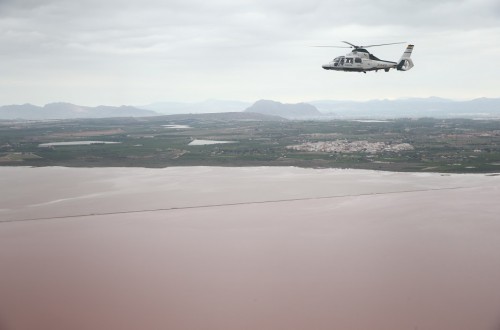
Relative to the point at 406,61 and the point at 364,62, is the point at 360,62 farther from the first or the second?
the point at 406,61

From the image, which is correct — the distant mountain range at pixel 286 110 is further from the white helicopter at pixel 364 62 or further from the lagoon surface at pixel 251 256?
the white helicopter at pixel 364 62

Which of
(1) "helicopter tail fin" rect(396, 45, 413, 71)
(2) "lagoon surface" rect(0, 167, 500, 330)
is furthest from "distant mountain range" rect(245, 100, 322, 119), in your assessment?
(1) "helicopter tail fin" rect(396, 45, 413, 71)

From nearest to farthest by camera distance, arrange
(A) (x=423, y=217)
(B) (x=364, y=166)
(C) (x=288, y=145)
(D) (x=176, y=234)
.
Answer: (D) (x=176, y=234) < (A) (x=423, y=217) < (B) (x=364, y=166) < (C) (x=288, y=145)

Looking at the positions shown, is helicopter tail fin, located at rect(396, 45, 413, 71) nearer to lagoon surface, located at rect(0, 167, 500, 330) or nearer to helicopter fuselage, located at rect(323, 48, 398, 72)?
helicopter fuselage, located at rect(323, 48, 398, 72)

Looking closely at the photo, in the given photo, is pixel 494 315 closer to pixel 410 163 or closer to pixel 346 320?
pixel 346 320

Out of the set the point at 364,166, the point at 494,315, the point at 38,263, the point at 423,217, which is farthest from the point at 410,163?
the point at 38,263

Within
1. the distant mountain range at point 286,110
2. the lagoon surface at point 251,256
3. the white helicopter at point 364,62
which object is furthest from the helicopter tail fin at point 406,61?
the distant mountain range at point 286,110

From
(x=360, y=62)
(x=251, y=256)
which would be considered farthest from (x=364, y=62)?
(x=251, y=256)
